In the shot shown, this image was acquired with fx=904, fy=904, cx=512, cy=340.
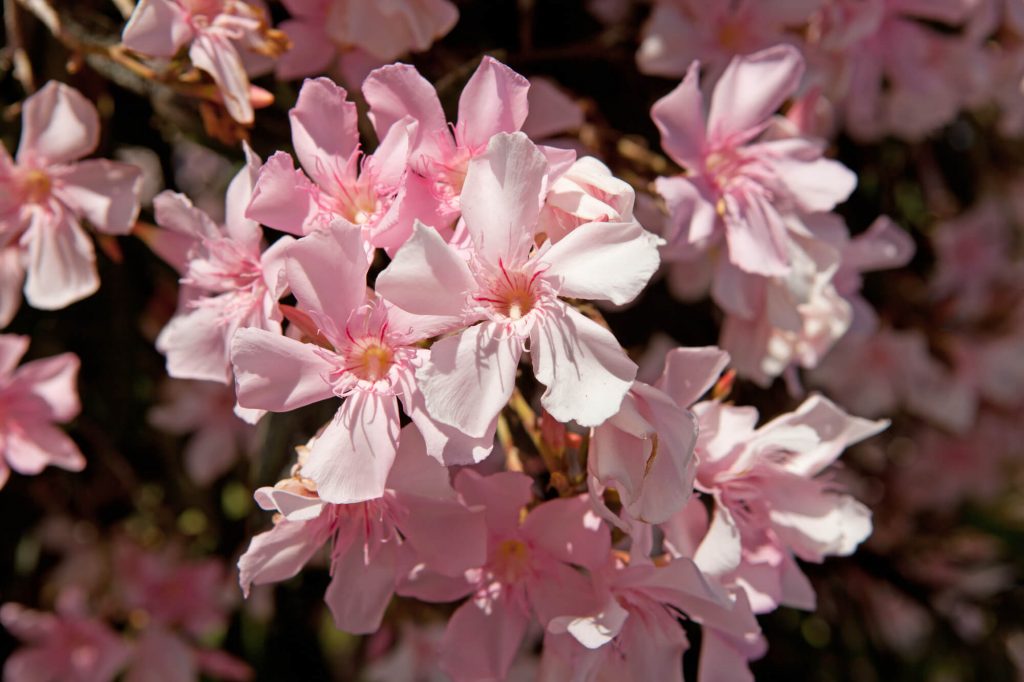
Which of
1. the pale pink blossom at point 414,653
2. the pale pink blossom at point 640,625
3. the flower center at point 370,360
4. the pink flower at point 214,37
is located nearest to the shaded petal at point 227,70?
the pink flower at point 214,37

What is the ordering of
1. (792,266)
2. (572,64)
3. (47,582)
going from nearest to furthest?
1. (792,266)
2. (572,64)
3. (47,582)

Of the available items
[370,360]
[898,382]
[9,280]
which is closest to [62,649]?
[9,280]

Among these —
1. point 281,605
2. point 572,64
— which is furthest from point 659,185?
point 281,605

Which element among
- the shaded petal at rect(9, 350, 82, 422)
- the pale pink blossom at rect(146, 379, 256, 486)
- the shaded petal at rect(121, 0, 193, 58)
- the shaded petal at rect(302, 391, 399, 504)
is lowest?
the pale pink blossom at rect(146, 379, 256, 486)

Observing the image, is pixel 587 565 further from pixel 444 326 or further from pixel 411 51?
pixel 411 51

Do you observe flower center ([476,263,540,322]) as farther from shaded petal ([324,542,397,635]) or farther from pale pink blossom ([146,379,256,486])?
pale pink blossom ([146,379,256,486])

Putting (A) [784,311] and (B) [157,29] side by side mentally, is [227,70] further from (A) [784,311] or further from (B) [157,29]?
(A) [784,311]

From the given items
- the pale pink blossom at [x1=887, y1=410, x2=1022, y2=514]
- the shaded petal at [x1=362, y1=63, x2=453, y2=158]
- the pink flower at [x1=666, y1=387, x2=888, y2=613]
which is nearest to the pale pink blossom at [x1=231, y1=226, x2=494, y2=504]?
the shaded petal at [x1=362, y1=63, x2=453, y2=158]
